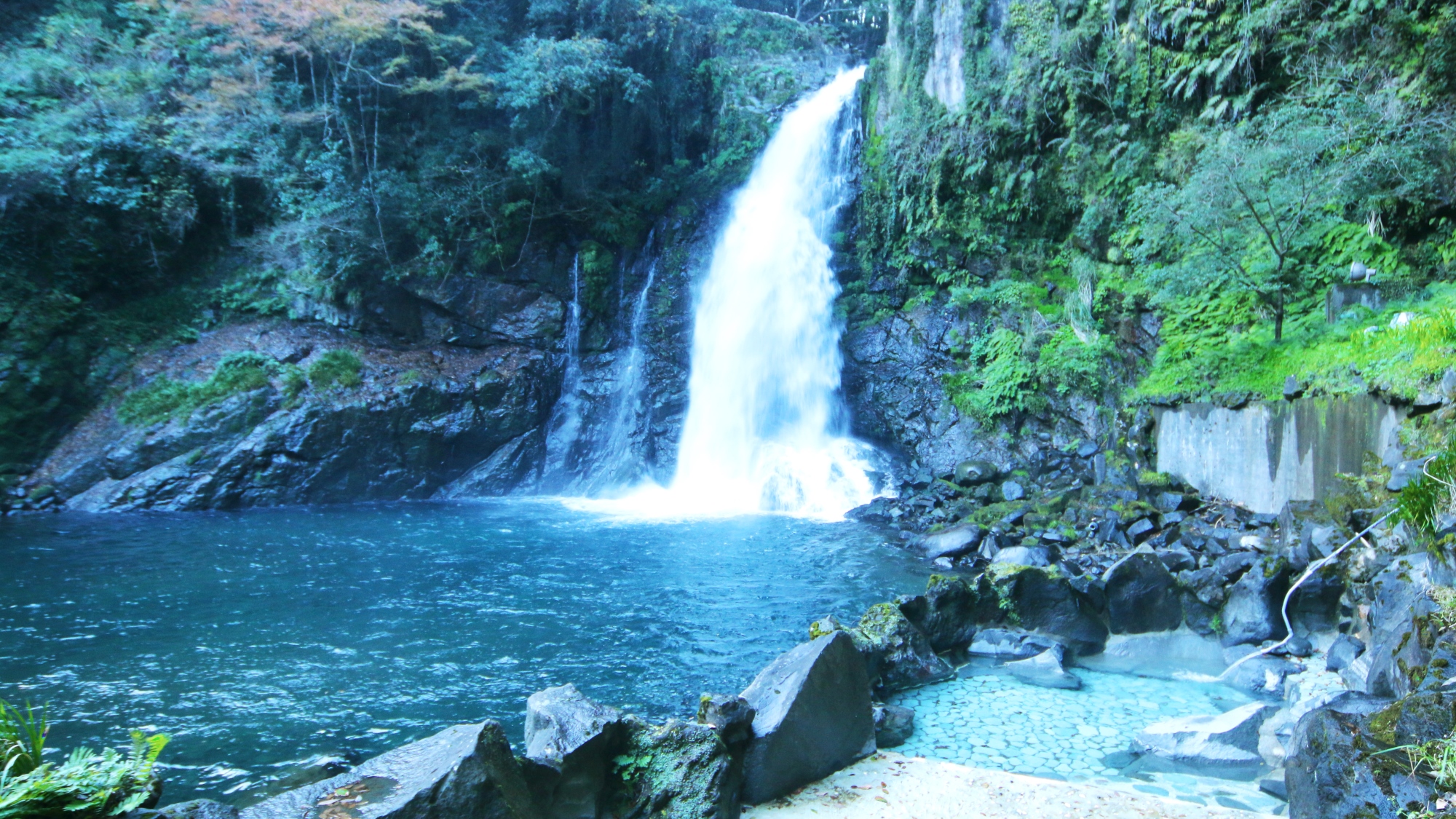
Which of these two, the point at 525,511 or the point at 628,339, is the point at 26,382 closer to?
the point at 525,511

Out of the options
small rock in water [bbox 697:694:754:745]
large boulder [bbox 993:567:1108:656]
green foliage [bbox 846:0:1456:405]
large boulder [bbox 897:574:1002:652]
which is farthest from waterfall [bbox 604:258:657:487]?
small rock in water [bbox 697:694:754:745]

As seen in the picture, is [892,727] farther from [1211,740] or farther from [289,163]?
[289,163]

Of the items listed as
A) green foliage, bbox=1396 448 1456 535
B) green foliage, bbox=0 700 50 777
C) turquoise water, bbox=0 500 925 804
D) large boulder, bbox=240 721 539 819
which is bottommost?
turquoise water, bbox=0 500 925 804

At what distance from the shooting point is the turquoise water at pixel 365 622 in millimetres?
5645

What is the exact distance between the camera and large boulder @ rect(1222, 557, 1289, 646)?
720 centimetres

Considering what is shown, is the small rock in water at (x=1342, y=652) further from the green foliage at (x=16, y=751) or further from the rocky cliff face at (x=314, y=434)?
the rocky cliff face at (x=314, y=434)

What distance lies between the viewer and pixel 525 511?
15602 mm

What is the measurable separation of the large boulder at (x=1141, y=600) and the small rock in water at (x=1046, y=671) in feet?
3.08

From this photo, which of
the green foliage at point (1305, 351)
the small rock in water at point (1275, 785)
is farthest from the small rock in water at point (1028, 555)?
the small rock in water at point (1275, 785)

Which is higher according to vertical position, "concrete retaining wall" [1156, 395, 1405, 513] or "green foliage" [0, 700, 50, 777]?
"concrete retaining wall" [1156, 395, 1405, 513]

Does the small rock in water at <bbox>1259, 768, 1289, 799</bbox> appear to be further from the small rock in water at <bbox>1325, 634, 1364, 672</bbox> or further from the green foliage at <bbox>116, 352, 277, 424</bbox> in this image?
the green foliage at <bbox>116, 352, 277, 424</bbox>

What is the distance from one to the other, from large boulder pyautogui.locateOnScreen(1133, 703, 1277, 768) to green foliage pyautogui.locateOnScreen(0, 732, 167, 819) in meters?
5.82

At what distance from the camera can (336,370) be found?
17.3 m

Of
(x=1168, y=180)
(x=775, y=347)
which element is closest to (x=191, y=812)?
(x=775, y=347)
